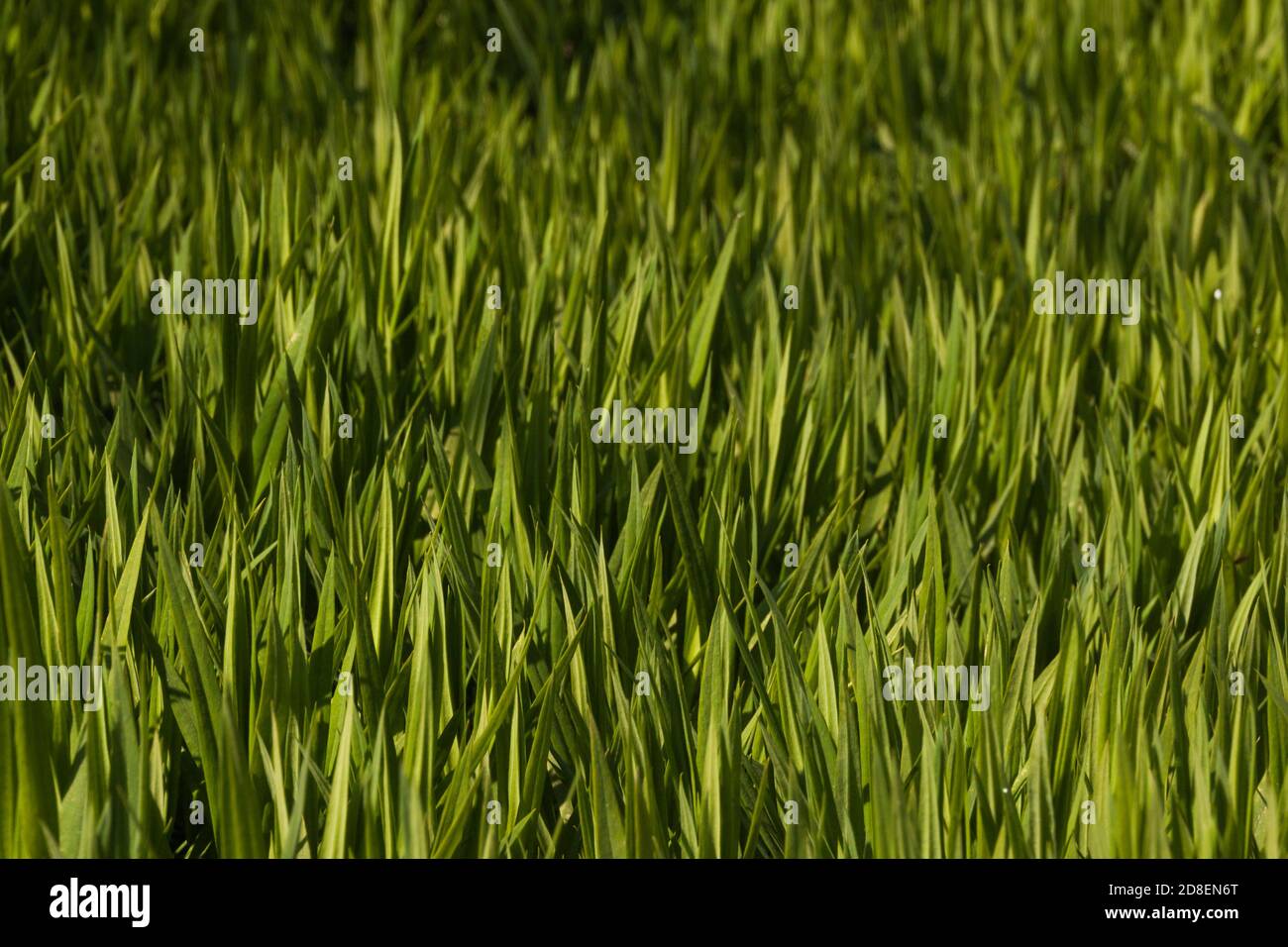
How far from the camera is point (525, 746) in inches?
48.0

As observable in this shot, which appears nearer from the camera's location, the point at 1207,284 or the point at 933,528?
the point at 933,528

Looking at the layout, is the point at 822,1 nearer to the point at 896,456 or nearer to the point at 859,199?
the point at 859,199

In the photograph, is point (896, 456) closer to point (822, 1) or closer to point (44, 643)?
point (44, 643)

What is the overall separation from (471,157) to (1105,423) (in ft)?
4.34

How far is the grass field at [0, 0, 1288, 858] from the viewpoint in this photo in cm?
114

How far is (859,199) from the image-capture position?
238cm

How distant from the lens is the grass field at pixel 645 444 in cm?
114


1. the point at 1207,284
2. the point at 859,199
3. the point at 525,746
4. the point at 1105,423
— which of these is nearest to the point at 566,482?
the point at 525,746

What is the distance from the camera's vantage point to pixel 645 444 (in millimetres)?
1656

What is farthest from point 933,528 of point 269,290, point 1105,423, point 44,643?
point 269,290

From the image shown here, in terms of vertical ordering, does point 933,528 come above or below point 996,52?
below
